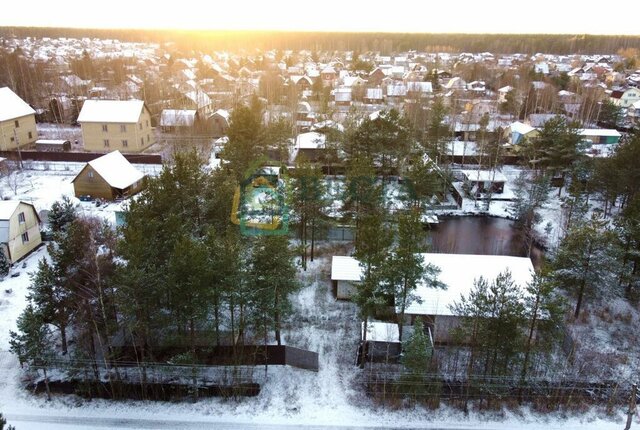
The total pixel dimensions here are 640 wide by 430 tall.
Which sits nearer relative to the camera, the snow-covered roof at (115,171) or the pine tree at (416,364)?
the pine tree at (416,364)

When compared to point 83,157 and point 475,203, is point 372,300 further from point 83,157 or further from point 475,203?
point 83,157

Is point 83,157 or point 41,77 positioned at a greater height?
point 41,77

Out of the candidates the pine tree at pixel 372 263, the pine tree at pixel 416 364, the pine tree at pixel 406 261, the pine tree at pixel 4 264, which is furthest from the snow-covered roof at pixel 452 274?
the pine tree at pixel 4 264

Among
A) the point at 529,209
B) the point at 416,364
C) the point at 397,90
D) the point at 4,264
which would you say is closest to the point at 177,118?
the point at 4,264

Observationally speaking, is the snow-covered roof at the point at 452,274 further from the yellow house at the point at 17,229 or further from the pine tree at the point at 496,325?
the yellow house at the point at 17,229

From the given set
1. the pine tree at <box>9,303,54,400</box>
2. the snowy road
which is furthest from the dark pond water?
the pine tree at <box>9,303,54,400</box>

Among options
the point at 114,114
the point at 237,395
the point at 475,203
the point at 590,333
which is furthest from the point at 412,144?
the point at 114,114
